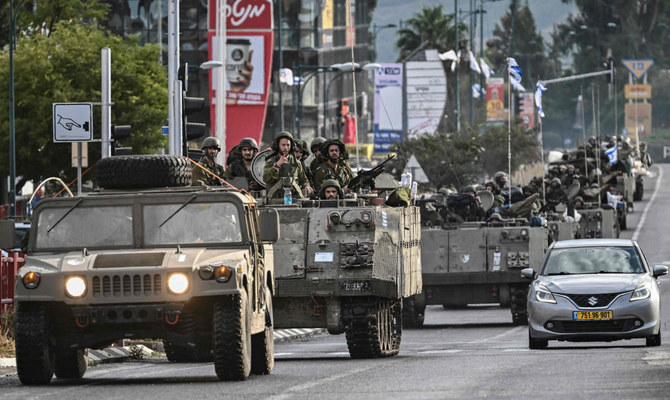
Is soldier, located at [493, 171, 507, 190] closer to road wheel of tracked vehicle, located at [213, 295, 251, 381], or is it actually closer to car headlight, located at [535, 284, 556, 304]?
car headlight, located at [535, 284, 556, 304]

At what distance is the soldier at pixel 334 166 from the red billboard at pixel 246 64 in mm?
27019

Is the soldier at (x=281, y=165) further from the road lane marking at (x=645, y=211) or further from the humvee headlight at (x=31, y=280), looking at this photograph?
the road lane marking at (x=645, y=211)

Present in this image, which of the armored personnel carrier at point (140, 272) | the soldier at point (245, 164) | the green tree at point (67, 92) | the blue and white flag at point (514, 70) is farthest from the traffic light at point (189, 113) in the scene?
the green tree at point (67, 92)

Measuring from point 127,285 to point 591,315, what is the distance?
24.6 ft

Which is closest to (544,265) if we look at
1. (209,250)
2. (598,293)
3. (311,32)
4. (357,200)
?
(598,293)

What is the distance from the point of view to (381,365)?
1881cm

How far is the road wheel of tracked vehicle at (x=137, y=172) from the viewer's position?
666 inches

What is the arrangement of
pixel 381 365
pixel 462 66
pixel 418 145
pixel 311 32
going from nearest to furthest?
1. pixel 381 365
2. pixel 418 145
3. pixel 311 32
4. pixel 462 66

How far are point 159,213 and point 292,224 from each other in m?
4.80

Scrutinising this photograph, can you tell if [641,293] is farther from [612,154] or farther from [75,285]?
[612,154]

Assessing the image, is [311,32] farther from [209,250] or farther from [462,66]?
[209,250]

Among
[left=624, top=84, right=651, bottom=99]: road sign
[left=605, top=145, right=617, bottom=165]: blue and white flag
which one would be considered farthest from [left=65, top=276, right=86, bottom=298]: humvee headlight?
[left=624, top=84, right=651, bottom=99]: road sign

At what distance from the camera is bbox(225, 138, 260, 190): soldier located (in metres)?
21.6

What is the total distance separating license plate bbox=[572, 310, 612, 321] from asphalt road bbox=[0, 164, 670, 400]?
0.39 m
